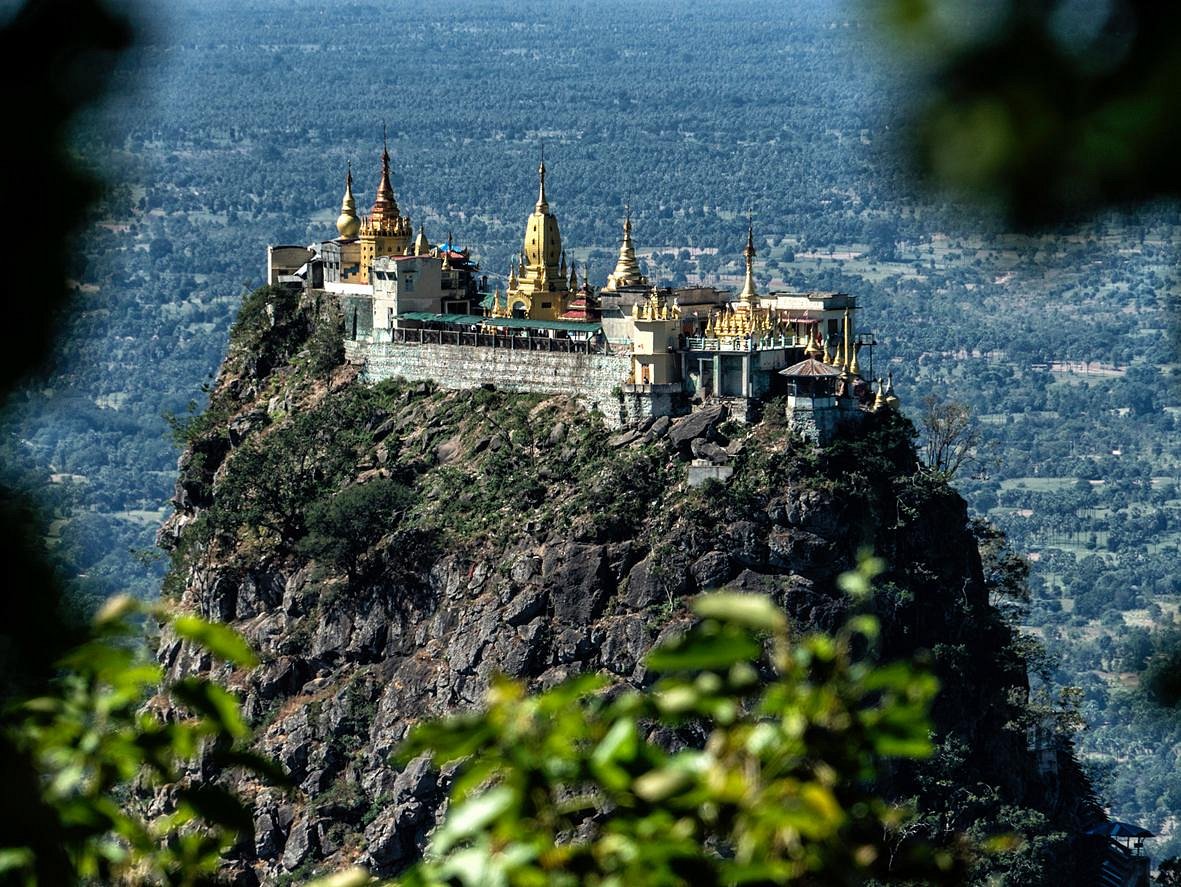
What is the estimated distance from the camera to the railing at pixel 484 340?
5634cm

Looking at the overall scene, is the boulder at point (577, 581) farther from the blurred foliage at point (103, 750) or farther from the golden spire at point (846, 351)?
the blurred foliage at point (103, 750)

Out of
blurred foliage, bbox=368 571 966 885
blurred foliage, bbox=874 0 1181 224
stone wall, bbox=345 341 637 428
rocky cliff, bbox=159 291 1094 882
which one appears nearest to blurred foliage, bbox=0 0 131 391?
blurred foliage, bbox=368 571 966 885

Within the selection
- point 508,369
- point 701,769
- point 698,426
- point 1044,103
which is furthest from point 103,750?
point 508,369

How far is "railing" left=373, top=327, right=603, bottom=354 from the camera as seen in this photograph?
56.3 m

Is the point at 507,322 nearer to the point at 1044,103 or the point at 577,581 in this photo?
the point at 577,581

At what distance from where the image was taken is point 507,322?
57.8 m

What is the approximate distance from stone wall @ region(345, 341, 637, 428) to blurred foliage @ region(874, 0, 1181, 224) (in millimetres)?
46227

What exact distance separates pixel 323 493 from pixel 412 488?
220cm

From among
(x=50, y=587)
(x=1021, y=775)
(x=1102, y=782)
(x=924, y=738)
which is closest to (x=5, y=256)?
(x=50, y=587)

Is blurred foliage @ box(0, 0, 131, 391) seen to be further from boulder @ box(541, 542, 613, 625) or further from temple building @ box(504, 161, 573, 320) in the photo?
temple building @ box(504, 161, 573, 320)

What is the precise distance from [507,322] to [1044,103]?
50025 millimetres

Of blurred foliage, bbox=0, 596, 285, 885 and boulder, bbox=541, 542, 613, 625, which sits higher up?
blurred foliage, bbox=0, 596, 285, 885

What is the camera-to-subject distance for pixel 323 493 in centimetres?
6028

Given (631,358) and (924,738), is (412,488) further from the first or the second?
(924,738)
